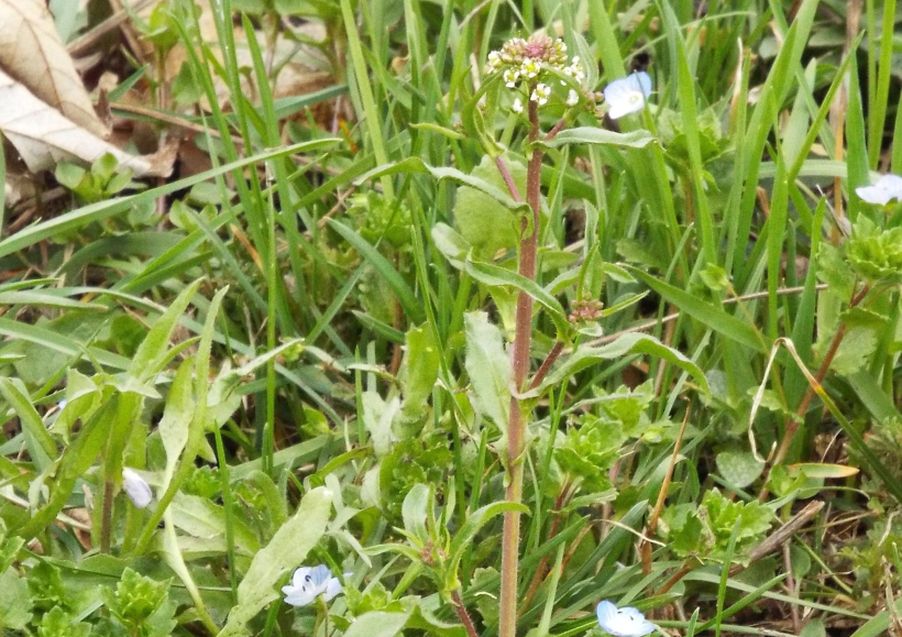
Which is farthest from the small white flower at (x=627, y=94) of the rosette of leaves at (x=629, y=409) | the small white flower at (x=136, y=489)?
the small white flower at (x=136, y=489)

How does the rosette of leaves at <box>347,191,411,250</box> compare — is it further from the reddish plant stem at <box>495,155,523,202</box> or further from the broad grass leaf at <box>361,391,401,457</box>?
the reddish plant stem at <box>495,155,523,202</box>

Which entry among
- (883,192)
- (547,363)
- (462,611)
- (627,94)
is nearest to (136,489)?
(462,611)

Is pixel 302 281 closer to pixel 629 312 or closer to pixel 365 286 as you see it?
pixel 365 286

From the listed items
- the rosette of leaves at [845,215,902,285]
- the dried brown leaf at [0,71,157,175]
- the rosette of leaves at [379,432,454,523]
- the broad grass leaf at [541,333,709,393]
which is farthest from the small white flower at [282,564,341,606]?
the dried brown leaf at [0,71,157,175]

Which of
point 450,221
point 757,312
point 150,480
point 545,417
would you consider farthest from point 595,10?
point 150,480

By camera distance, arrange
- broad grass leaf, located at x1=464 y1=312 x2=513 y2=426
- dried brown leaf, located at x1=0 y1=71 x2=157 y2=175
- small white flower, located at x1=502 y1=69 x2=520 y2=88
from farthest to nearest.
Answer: dried brown leaf, located at x1=0 y1=71 x2=157 y2=175, broad grass leaf, located at x1=464 y1=312 x2=513 y2=426, small white flower, located at x1=502 y1=69 x2=520 y2=88

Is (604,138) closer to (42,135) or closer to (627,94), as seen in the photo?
(627,94)
